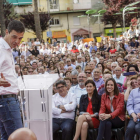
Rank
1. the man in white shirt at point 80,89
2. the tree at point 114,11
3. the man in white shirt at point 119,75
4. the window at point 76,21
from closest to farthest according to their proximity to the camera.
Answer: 1. the man in white shirt at point 80,89
2. the man in white shirt at point 119,75
3. the tree at point 114,11
4. the window at point 76,21

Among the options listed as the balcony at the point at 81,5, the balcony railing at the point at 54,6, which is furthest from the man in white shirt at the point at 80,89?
the balcony at the point at 81,5

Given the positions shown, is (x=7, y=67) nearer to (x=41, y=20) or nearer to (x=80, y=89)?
(x=80, y=89)

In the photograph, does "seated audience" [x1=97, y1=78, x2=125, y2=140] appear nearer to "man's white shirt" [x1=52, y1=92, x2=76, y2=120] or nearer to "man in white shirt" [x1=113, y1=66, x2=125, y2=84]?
"man's white shirt" [x1=52, y1=92, x2=76, y2=120]

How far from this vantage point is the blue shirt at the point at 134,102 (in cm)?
541

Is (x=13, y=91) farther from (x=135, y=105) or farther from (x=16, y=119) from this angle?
(x=135, y=105)

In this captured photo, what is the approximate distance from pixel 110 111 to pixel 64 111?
952mm

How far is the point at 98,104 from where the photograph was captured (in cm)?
582

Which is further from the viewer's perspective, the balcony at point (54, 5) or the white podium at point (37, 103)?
the balcony at point (54, 5)

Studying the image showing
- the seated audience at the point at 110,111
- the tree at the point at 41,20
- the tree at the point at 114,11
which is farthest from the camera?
the tree at the point at 114,11

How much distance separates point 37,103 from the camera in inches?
168

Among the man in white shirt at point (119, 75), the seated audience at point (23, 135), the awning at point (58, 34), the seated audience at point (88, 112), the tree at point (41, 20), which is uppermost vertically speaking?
the tree at point (41, 20)

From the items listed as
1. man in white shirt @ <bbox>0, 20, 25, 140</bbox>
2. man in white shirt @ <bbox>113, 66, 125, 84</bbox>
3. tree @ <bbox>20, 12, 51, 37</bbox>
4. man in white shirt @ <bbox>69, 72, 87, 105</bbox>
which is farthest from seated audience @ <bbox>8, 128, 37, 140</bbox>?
tree @ <bbox>20, 12, 51, 37</bbox>

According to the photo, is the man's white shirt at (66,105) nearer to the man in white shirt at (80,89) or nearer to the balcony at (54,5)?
the man in white shirt at (80,89)

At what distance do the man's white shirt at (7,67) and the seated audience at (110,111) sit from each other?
96.0 inches
